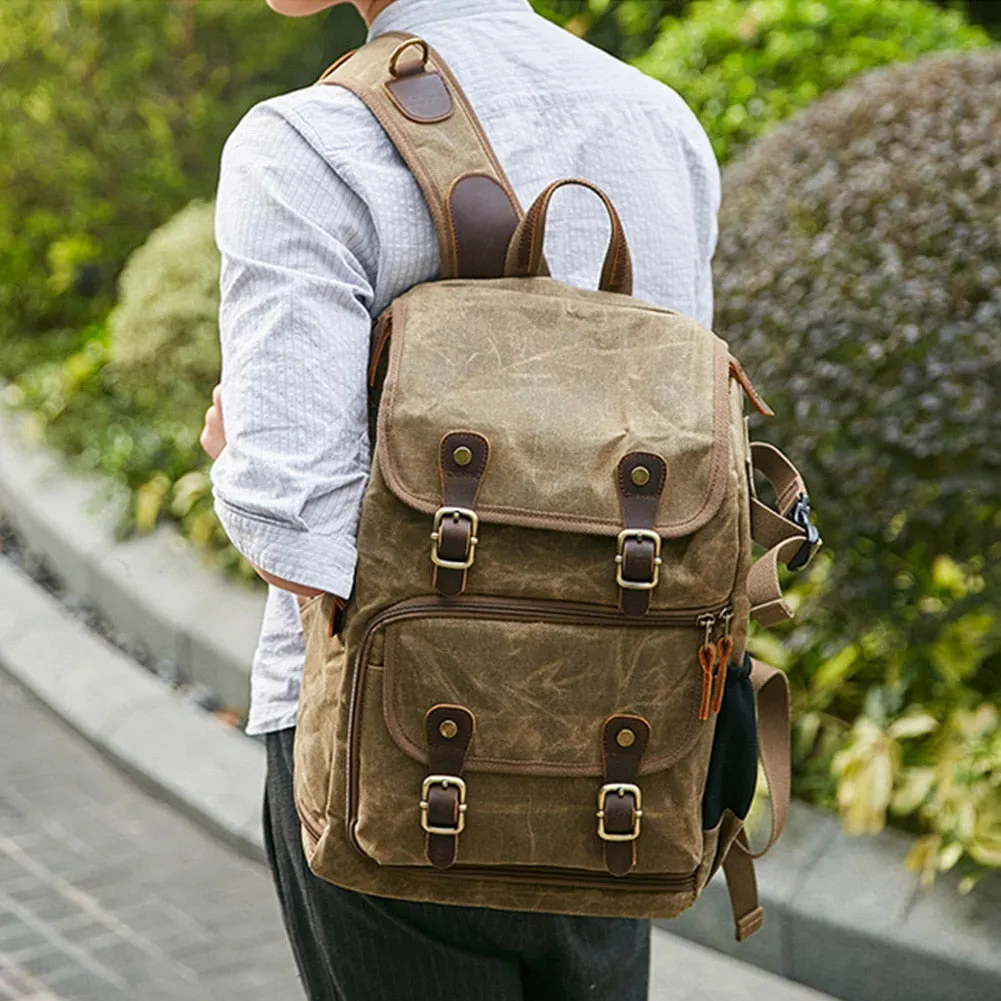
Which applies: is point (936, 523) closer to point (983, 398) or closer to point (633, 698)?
point (983, 398)

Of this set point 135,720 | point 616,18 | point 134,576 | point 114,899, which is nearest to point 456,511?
point 114,899

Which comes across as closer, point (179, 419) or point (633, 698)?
point (633, 698)

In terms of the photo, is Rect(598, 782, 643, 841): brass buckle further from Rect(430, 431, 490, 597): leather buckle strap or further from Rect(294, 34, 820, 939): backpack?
Rect(430, 431, 490, 597): leather buckle strap

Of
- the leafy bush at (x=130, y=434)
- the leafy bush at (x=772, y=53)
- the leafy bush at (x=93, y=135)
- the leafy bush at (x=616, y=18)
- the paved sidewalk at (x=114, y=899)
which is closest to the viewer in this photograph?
the paved sidewalk at (x=114, y=899)

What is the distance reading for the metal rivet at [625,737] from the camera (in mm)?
1620

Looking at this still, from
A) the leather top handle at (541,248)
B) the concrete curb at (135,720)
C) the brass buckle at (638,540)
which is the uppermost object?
the leather top handle at (541,248)

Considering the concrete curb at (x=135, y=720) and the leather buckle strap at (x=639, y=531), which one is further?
the concrete curb at (x=135, y=720)

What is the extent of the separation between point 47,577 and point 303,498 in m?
4.56

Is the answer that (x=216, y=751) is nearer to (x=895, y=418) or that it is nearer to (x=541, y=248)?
(x=895, y=418)

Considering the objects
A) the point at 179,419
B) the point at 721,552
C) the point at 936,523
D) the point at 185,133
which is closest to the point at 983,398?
the point at 936,523

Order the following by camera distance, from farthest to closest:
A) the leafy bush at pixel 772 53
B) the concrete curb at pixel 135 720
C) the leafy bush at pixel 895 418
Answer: the leafy bush at pixel 772 53
the concrete curb at pixel 135 720
the leafy bush at pixel 895 418

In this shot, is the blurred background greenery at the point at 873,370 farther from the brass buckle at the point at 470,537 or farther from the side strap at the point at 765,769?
the brass buckle at the point at 470,537

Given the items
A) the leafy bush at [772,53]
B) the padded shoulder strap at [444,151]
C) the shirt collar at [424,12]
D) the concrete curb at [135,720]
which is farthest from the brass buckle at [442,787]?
the leafy bush at [772,53]

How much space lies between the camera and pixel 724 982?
3.35 m
